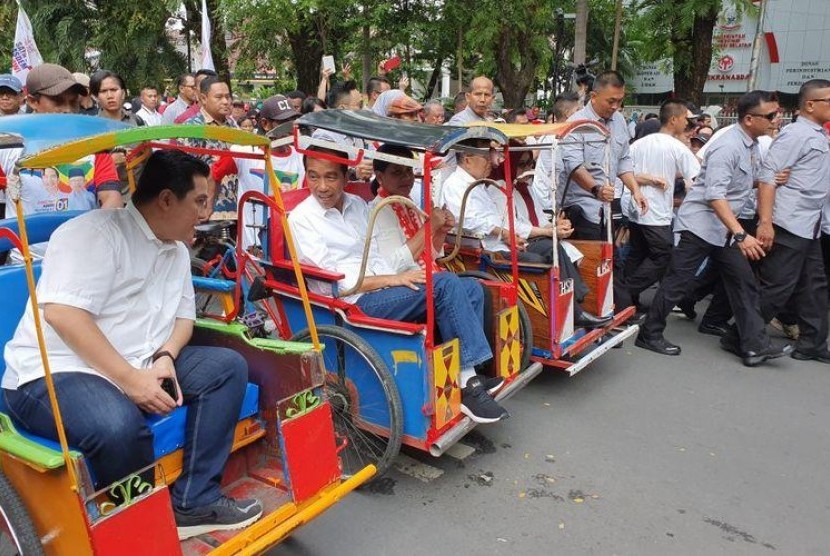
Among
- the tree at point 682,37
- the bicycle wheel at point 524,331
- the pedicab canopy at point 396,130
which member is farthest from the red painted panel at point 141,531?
the tree at point 682,37

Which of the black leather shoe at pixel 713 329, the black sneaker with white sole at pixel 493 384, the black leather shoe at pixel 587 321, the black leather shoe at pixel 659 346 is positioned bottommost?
the black leather shoe at pixel 713 329

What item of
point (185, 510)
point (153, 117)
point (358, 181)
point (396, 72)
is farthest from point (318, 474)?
point (396, 72)

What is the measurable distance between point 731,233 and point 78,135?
424cm

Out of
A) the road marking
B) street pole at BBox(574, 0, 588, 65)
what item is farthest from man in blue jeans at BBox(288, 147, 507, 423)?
street pole at BBox(574, 0, 588, 65)

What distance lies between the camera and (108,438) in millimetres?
2012

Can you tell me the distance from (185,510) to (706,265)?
4826 millimetres

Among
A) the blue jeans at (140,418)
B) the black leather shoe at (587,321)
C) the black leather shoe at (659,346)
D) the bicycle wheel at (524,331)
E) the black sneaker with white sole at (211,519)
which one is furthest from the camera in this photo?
the black leather shoe at (659,346)

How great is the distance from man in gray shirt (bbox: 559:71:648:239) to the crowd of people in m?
0.01

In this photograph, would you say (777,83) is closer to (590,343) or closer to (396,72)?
(396,72)

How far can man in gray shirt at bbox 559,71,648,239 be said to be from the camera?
15.3 feet

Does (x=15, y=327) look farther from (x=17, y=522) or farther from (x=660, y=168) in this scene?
(x=660, y=168)

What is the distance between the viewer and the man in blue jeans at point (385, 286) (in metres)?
3.18

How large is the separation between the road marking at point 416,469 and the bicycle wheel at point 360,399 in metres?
0.17

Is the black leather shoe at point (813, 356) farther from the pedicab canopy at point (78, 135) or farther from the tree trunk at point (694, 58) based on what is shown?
the tree trunk at point (694, 58)
